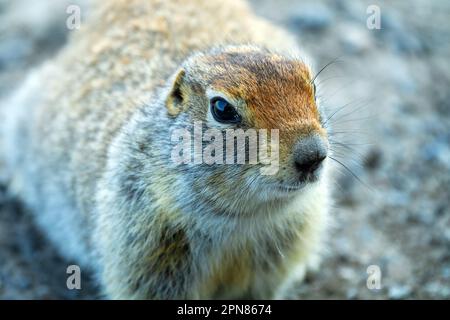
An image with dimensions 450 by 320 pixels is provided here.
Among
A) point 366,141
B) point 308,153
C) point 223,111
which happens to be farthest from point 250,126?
point 366,141

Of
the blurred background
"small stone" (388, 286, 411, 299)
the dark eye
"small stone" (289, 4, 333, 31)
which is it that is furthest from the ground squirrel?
"small stone" (289, 4, 333, 31)

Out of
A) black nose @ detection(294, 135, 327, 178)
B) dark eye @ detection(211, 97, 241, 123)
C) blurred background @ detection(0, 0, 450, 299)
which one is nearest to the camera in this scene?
black nose @ detection(294, 135, 327, 178)

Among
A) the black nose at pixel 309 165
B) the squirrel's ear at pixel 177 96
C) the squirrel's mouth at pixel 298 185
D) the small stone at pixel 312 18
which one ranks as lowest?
the squirrel's mouth at pixel 298 185

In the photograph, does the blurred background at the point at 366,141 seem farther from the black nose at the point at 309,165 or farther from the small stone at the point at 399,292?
the black nose at the point at 309,165

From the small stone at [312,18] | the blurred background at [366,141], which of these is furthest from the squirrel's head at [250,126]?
the small stone at [312,18]

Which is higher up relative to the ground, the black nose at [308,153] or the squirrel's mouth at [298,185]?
the black nose at [308,153]

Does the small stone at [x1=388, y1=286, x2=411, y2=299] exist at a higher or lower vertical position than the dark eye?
lower

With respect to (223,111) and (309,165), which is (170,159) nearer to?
(223,111)

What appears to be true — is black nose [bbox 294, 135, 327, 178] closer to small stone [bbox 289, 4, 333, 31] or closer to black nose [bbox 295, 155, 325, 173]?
black nose [bbox 295, 155, 325, 173]
